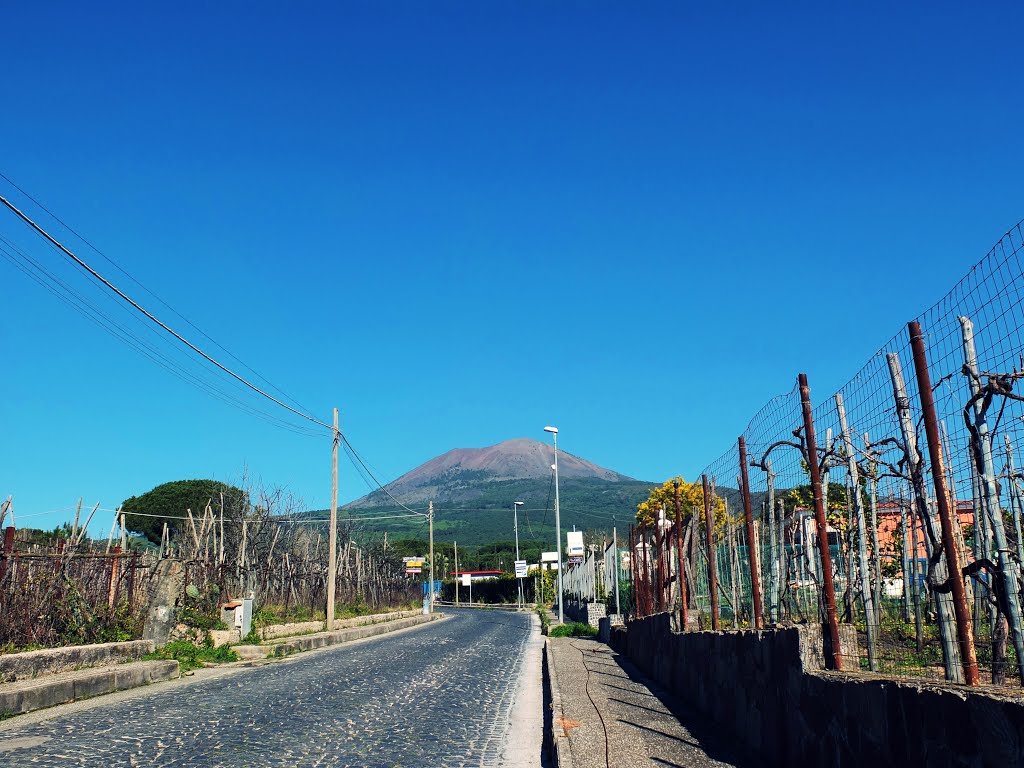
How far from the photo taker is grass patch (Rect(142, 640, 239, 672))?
52.3 ft

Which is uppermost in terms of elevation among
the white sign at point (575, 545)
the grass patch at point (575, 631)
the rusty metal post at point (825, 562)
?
the white sign at point (575, 545)

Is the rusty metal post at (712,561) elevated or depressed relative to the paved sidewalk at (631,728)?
elevated

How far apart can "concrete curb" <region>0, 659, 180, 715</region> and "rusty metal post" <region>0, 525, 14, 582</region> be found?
1961mm

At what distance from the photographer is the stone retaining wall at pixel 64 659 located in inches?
448

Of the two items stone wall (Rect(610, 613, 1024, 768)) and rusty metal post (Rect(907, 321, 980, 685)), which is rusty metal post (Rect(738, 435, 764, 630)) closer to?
stone wall (Rect(610, 613, 1024, 768))

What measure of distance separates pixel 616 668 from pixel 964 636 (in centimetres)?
1220

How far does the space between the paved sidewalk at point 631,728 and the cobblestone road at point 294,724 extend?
87cm

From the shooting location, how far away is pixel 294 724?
929 centimetres

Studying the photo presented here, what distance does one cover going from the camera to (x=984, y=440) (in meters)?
5.46

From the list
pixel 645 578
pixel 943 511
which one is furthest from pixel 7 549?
pixel 943 511

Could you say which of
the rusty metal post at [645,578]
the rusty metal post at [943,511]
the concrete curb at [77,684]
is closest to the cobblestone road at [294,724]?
the concrete curb at [77,684]

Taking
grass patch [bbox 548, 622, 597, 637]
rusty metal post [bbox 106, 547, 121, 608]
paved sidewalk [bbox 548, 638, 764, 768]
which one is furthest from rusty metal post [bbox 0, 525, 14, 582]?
grass patch [bbox 548, 622, 597, 637]

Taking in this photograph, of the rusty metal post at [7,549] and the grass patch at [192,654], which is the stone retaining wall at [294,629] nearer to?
the grass patch at [192,654]

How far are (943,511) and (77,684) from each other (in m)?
11.2
